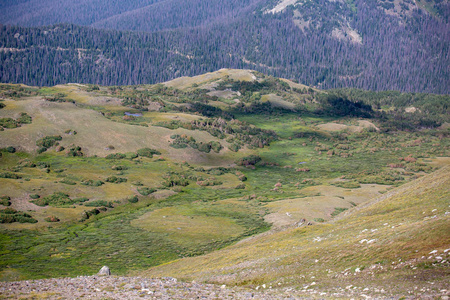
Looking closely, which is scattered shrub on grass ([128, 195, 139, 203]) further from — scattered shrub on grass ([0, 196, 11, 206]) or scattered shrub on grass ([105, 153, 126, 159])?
scattered shrub on grass ([105, 153, 126, 159])

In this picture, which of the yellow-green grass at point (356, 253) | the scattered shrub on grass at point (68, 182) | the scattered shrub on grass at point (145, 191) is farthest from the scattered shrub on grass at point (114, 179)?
the yellow-green grass at point (356, 253)

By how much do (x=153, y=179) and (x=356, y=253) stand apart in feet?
193

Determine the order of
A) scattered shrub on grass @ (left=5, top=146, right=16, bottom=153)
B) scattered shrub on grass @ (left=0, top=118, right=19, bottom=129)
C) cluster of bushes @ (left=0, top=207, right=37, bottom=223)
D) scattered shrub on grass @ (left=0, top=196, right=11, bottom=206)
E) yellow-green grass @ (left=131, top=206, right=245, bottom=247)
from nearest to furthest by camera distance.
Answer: cluster of bushes @ (left=0, top=207, right=37, bottom=223) → yellow-green grass @ (left=131, top=206, right=245, bottom=247) → scattered shrub on grass @ (left=0, top=196, right=11, bottom=206) → scattered shrub on grass @ (left=5, top=146, right=16, bottom=153) → scattered shrub on grass @ (left=0, top=118, right=19, bottom=129)

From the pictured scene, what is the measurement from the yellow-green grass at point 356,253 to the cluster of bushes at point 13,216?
2189cm

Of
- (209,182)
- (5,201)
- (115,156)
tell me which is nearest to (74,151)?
(115,156)

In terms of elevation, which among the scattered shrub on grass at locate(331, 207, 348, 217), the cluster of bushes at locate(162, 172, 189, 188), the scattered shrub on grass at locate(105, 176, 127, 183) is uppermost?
the scattered shrub on grass at locate(331, 207, 348, 217)

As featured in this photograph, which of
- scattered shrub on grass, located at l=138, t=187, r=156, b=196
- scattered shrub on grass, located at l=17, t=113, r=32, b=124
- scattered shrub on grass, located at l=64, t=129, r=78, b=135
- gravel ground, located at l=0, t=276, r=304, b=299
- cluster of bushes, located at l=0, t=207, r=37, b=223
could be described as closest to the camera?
gravel ground, located at l=0, t=276, r=304, b=299

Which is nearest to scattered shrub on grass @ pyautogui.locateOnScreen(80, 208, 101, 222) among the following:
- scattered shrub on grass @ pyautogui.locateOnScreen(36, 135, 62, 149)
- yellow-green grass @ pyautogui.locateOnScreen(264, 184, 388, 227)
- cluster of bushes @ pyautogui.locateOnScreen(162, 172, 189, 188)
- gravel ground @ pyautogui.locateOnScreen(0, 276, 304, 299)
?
cluster of bushes @ pyautogui.locateOnScreen(162, 172, 189, 188)

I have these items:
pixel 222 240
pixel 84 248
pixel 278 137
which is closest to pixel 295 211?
pixel 222 240

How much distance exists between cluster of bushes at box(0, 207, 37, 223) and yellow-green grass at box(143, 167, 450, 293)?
21.9m

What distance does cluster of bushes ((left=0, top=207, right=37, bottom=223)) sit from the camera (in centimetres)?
4684

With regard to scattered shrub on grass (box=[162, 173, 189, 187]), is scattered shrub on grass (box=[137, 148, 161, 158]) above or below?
above

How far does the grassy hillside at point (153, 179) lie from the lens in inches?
1724

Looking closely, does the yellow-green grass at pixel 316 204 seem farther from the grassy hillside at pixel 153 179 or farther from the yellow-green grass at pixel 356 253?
the yellow-green grass at pixel 356 253
